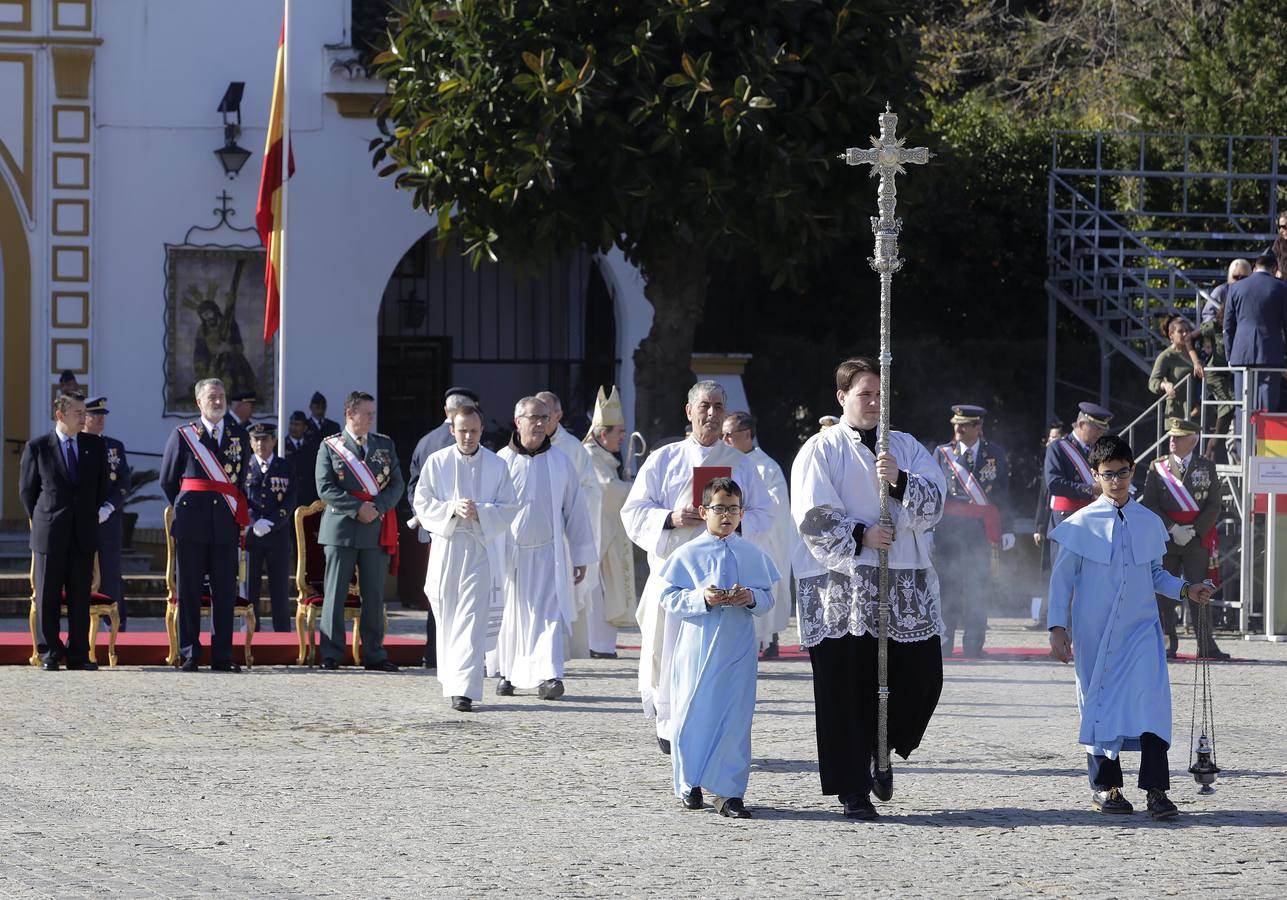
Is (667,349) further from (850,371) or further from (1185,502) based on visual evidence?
(850,371)

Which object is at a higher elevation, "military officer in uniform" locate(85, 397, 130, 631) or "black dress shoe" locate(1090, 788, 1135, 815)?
"military officer in uniform" locate(85, 397, 130, 631)

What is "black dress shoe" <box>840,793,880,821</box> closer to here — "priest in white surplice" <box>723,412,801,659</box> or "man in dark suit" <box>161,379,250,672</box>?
"priest in white surplice" <box>723,412,801,659</box>

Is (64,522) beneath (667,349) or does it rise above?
beneath

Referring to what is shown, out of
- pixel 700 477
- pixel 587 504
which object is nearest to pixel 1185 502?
pixel 587 504

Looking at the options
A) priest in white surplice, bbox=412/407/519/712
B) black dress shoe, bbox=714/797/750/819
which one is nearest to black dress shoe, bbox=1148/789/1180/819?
black dress shoe, bbox=714/797/750/819

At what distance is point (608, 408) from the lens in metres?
15.2

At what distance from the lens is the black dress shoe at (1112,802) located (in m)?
8.37

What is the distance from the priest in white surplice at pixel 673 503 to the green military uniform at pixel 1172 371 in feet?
25.2

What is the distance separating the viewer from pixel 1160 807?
8.27m

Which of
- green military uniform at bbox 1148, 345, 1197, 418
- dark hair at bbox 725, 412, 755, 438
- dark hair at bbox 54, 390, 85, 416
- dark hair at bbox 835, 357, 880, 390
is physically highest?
green military uniform at bbox 1148, 345, 1197, 418

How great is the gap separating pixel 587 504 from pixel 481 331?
9463mm

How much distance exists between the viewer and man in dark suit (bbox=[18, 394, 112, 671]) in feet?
44.2

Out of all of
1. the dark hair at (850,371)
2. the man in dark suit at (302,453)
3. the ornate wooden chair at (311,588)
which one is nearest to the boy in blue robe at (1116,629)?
the dark hair at (850,371)

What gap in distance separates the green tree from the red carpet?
15.3ft
